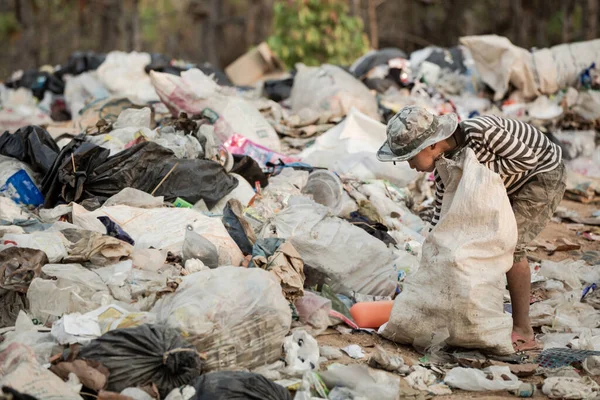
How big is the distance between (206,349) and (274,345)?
0.31 m

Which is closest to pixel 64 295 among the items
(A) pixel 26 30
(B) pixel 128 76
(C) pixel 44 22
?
(B) pixel 128 76

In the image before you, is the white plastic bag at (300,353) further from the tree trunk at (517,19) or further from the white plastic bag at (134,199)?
the tree trunk at (517,19)

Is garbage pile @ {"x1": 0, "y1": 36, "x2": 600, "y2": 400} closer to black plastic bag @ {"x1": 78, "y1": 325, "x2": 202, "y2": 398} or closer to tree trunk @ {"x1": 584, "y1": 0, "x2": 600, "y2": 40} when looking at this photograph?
black plastic bag @ {"x1": 78, "y1": 325, "x2": 202, "y2": 398}

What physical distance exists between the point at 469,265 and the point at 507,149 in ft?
1.82

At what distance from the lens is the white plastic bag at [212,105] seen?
5.91m

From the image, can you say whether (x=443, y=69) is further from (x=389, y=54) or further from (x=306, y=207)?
(x=306, y=207)

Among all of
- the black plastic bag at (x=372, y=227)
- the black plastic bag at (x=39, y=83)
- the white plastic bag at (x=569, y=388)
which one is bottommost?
the black plastic bag at (x=39, y=83)

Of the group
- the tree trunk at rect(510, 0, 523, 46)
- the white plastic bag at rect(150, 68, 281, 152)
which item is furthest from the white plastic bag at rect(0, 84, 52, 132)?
the tree trunk at rect(510, 0, 523, 46)

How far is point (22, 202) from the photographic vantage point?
15.5 feet

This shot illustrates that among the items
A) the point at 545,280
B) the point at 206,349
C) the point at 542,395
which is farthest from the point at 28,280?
the point at 545,280

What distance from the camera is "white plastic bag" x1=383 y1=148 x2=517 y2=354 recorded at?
317cm

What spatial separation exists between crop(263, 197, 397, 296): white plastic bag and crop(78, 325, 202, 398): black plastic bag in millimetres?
Answer: 1311

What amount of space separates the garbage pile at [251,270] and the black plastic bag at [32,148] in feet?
0.05

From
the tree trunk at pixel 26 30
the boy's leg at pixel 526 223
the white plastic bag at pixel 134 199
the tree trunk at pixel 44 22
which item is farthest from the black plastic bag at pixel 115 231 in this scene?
the tree trunk at pixel 44 22
